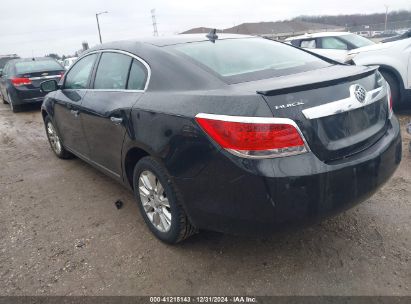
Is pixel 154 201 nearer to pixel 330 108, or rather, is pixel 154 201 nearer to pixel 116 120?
pixel 116 120

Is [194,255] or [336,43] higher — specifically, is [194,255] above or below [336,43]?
below

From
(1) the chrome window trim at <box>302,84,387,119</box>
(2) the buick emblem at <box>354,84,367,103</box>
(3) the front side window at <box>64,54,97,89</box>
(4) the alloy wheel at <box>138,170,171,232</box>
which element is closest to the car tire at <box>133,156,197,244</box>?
(4) the alloy wheel at <box>138,170,171,232</box>

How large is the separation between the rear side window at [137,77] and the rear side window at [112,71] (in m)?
0.09

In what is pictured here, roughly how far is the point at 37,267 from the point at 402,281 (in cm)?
255

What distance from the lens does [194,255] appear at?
275cm

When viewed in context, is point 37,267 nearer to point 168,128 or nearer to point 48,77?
point 168,128

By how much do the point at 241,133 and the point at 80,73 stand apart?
2.72 metres

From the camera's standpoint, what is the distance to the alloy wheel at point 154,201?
108 inches

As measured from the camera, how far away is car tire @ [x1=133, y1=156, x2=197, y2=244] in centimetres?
257

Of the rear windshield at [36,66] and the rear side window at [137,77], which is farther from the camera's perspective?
the rear windshield at [36,66]

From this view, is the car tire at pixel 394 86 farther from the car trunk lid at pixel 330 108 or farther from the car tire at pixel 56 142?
the car tire at pixel 56 142

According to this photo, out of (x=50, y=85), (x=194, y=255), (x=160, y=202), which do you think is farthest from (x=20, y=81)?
(x=194, y=255)

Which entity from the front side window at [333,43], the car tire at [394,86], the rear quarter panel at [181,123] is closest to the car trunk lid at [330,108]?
the rear quarter panel at [181,123]

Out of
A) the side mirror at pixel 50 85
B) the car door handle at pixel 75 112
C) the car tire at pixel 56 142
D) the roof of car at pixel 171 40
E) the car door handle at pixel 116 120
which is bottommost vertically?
the car tire at pixel 56 142
